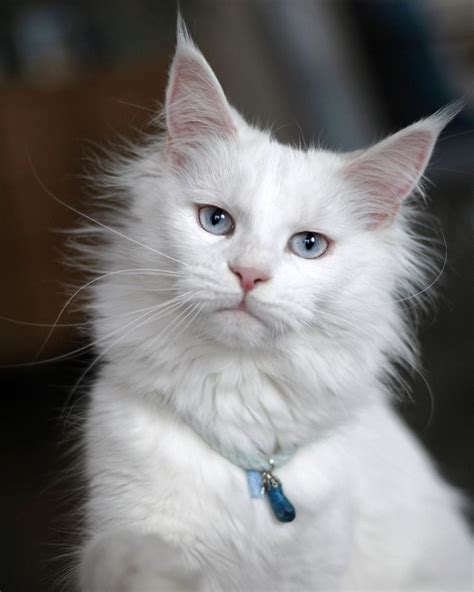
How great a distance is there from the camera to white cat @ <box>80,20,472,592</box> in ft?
3.12

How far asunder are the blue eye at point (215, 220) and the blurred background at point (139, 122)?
36 centimetres

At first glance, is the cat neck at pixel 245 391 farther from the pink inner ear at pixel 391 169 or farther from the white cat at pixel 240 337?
the pink inner ear at pixel 391 169

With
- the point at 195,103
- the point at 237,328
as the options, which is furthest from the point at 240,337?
the point at 195,103

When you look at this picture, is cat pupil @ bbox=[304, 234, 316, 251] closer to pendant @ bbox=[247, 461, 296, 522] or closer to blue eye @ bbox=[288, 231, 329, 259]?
blue eye @ bbox=[288, 231, 329, 259]

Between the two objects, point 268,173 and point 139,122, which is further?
point 139,122

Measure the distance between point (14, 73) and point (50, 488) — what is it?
1.95 m

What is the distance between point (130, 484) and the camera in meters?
1.00

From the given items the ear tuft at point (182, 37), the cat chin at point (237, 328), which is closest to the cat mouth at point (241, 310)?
the cat chin at point (237, 328)

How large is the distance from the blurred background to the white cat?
21 centimetres

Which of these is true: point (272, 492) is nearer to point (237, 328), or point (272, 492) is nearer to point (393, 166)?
point (237, 328)

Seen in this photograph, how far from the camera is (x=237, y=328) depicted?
0.95 meters

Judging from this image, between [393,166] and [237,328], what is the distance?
0.33 m

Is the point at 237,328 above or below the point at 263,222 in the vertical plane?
below

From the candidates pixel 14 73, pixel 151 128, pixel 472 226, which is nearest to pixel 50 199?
pixel 14 73
